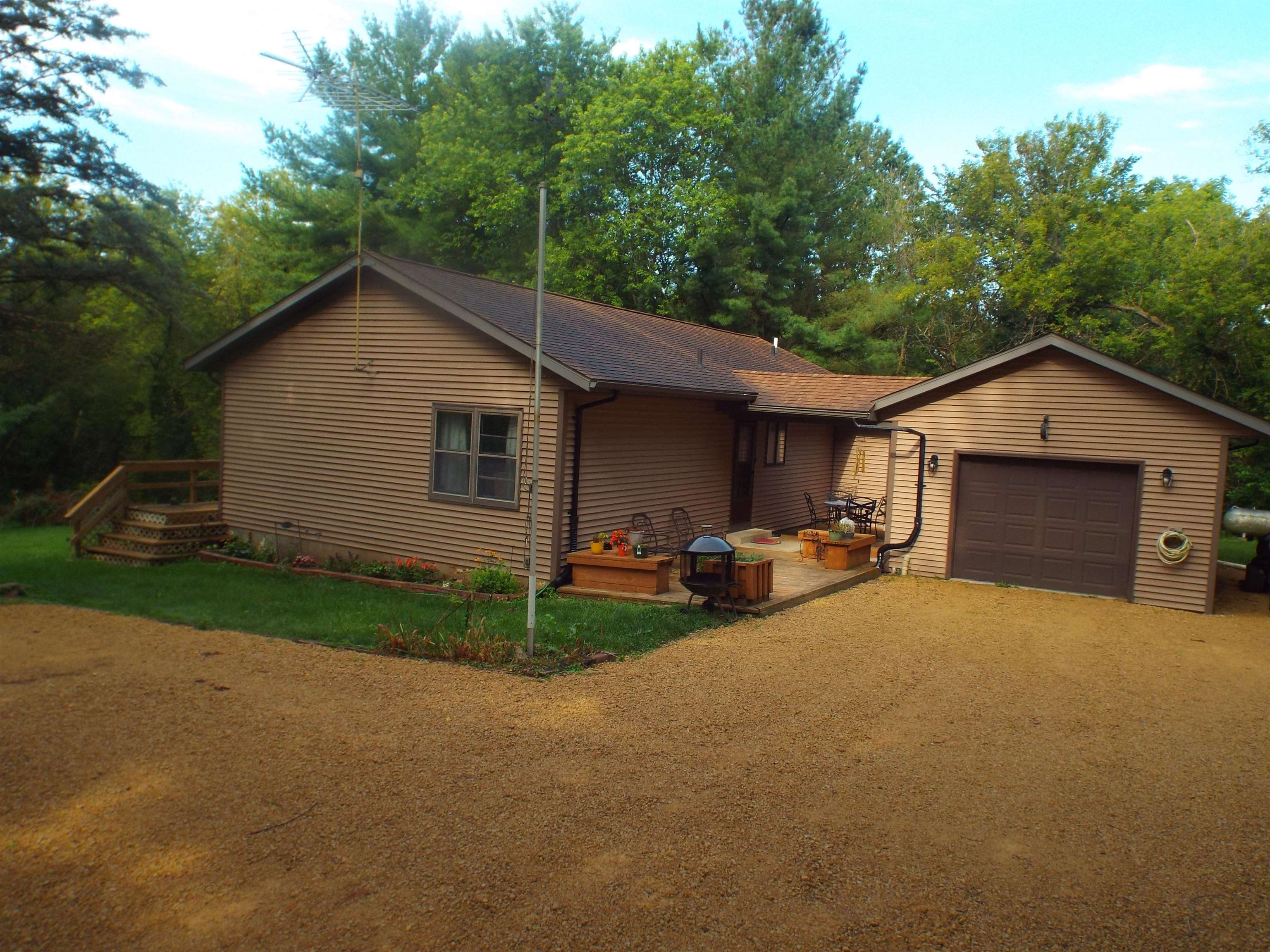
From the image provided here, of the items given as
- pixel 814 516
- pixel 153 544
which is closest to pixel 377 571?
pixel 153 544

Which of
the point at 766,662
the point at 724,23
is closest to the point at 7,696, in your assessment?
the point at 766,662

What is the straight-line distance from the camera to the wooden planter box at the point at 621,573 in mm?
11938

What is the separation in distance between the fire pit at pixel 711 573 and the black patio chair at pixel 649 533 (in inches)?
81.7

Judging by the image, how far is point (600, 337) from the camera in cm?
1465

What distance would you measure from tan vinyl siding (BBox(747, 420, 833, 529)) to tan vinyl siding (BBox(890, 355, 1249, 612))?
3535mm

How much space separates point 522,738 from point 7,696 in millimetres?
4312

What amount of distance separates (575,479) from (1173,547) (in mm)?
8434

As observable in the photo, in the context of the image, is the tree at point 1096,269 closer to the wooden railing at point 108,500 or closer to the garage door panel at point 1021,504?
the garage door panel at point 1021,504

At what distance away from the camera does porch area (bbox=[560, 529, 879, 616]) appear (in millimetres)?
11758

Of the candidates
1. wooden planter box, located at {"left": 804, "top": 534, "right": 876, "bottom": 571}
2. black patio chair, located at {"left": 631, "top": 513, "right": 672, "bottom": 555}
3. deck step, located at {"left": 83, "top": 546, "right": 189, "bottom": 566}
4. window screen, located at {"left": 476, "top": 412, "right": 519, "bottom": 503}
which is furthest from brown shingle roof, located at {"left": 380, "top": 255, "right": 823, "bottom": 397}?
deck step, located at {"left": 83, "top": 546, "right": 189, "bottom": 566}

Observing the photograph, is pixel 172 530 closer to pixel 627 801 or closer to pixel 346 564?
pixel 346 564

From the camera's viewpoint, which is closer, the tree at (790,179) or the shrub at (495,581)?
the shrub at (495,581)

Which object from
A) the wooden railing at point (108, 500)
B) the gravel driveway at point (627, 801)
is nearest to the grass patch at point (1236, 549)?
the gravel driveway at point (627, 801)

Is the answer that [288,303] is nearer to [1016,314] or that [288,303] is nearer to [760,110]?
[1016,314]
